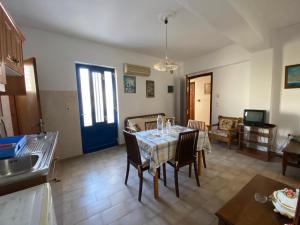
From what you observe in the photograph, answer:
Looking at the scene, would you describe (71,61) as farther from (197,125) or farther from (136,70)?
(197,125)

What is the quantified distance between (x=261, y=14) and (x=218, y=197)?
9.80 ft

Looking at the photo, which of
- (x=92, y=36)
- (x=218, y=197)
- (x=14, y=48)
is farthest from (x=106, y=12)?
(x=218, y=197)

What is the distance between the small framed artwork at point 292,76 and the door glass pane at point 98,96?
413 centimetres

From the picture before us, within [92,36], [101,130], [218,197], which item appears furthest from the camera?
[101,130]

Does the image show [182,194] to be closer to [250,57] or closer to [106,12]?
[106,12]

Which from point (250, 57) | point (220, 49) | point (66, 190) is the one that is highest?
point (220, 49)

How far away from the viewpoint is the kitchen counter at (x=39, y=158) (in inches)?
39.4

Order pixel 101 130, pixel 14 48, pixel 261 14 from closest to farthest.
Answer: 1. pixel 14 48
2. pixel 261 14
3. pixel 101 130

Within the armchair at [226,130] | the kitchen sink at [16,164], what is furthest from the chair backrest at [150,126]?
the kitchen sink at [16,164]

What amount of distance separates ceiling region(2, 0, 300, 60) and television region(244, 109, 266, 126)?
54.0 inches

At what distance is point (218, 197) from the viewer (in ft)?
6.33

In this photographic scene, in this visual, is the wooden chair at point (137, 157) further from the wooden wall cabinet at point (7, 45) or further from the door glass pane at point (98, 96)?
the door glass pane at point (98, 96)

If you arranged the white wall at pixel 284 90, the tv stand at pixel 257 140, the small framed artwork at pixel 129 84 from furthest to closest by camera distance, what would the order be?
the small framed artwork at pixel 129 84, the tv stand at pixel 257 140, the white wall at pixel 284 90

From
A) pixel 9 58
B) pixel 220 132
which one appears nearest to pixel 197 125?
pixel 220 132
